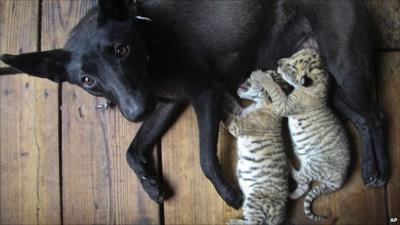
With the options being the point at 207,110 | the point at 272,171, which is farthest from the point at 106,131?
the point at 272,171

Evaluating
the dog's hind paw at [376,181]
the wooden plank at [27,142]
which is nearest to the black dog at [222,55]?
the dog's hind paw at [376,181]

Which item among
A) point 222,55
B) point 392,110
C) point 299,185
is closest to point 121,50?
point 222,55

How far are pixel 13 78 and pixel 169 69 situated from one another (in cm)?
84

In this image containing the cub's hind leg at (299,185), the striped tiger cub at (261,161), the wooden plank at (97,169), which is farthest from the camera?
the wooden plank at (97,169)

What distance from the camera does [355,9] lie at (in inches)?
77.3

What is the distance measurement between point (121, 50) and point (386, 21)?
4.52 feet

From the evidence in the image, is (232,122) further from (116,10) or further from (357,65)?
(116,10)

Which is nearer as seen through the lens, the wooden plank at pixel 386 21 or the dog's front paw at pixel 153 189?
the dog's front paw at pixel 153 189

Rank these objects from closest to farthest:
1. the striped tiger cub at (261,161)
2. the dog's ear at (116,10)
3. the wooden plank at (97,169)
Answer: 1. the dog's ear at (116,10)
2. the striped tiger cub at (261,161)
3. the wooden plank at (97,169)

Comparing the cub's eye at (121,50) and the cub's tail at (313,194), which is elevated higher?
the cub's eye at (121,50)

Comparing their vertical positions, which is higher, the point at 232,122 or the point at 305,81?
the point at 305,81

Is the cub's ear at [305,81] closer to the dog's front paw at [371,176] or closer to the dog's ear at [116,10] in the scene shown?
the dog's front paw at [371,176]

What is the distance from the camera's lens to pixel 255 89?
2.04m

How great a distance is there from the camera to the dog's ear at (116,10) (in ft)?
5.41
